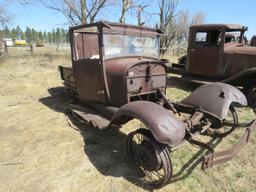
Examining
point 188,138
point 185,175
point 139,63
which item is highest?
point 139,63

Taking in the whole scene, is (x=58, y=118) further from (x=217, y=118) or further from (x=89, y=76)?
(x=217, y=118)

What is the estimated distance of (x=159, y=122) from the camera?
2.50m

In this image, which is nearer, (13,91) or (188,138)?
(188,138)

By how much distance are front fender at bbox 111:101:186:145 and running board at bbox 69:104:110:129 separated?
89 centimetres

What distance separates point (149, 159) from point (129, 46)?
239 cm

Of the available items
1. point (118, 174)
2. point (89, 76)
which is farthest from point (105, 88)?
point (118, 174)

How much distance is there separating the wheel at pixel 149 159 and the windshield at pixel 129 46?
5.96 ft

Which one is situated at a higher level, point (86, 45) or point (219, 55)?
point (86, 45)

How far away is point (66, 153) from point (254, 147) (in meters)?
3.34

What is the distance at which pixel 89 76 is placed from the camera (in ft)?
14.1

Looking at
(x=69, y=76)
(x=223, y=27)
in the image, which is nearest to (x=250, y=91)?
(x=223, y=27)

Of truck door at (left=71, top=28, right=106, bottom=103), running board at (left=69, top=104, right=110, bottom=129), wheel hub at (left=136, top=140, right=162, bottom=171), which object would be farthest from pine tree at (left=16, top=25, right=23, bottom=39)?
wheel hub at (left=136, top=140, right=162, bottom=171)

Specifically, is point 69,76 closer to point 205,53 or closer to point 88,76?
point 88,76

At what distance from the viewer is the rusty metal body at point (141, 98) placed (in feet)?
8.51
